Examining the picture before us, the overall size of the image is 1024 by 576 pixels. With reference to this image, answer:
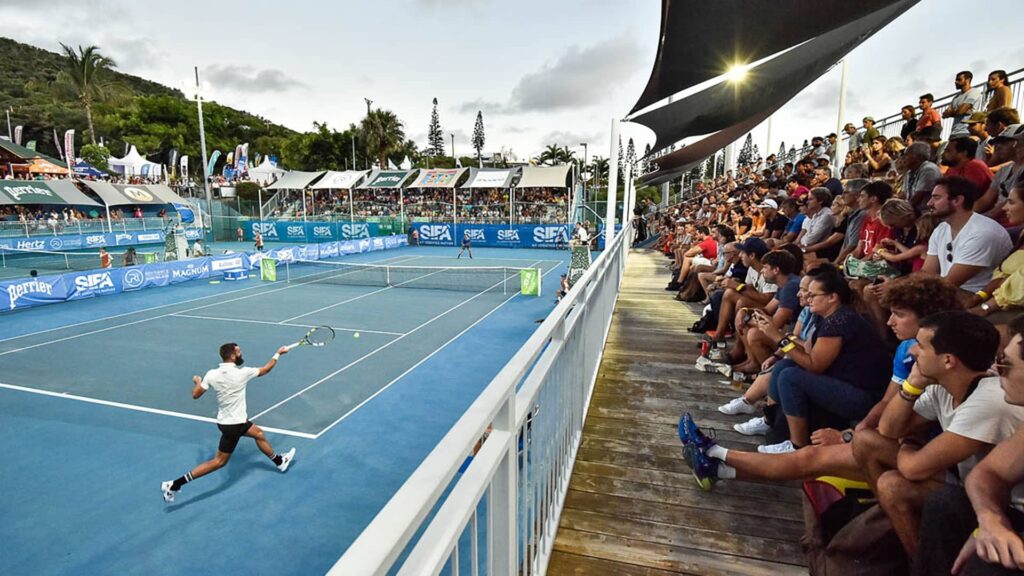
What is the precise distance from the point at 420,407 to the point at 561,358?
6.67 meters

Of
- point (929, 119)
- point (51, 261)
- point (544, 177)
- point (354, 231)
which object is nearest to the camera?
point (929, 119)

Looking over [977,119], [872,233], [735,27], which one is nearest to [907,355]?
[872,233]

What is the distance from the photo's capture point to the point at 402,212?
1631 inches

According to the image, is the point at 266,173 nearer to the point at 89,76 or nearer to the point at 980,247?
the point at 89,76

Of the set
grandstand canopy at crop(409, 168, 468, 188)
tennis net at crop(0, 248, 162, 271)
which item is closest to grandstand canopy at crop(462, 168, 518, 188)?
grandstand canopy at crop(409, 168, 468, 188)

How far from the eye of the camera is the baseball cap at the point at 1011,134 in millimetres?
4427

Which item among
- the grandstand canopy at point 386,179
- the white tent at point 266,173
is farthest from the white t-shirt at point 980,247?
the white tent at point 266,173

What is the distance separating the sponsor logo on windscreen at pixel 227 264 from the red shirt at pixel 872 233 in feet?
81.3

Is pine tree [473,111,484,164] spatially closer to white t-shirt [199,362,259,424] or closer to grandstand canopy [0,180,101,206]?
grandstand canopy [0,180,101,206]

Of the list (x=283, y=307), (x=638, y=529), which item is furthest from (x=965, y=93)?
(x=283, y=307)

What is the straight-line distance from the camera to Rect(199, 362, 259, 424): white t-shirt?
6.59 metres

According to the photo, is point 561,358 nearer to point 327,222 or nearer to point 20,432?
point 20,432

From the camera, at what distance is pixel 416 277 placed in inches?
941

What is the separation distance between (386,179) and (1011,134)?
141 ft
